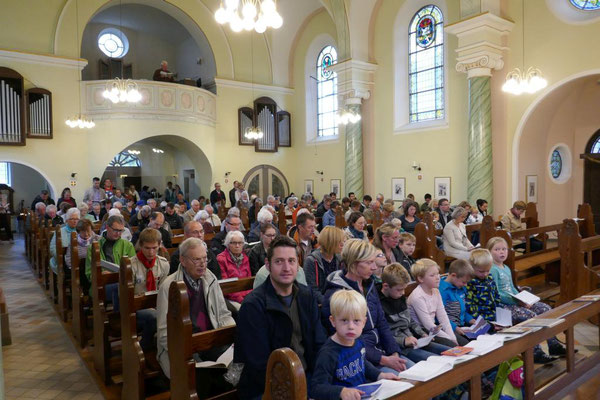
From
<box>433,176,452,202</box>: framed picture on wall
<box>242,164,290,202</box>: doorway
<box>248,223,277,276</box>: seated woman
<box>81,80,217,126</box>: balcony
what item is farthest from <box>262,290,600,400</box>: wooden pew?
<box>242,164,290,202</box>: doorway

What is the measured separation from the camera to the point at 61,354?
445cm

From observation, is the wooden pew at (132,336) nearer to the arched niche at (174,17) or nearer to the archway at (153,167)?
the arched niche at (174,17)

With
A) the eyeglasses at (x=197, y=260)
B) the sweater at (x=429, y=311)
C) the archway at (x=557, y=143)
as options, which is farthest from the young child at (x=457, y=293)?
the archway at (x=557, y=143)

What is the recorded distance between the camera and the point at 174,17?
15.3 m

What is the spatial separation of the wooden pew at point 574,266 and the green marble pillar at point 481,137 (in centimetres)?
478

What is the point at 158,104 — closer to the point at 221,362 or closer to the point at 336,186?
the point at 336,186

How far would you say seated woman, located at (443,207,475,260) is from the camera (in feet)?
20.6

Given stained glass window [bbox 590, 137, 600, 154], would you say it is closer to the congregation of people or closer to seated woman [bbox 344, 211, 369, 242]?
the congregation of people

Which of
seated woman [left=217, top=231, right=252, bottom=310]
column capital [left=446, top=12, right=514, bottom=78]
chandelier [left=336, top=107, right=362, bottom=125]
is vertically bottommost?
seated woman [left=217, top=231, right=252, bottom=310]

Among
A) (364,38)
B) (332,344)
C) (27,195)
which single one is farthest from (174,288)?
(27,195)

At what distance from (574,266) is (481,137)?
5463 millimetres

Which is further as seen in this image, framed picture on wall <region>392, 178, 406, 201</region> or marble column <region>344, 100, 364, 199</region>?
marble column <region>344, 100, 364, 199</region>

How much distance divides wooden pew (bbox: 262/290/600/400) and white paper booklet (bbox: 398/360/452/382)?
5cm

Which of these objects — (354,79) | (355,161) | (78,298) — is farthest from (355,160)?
(78,298)
